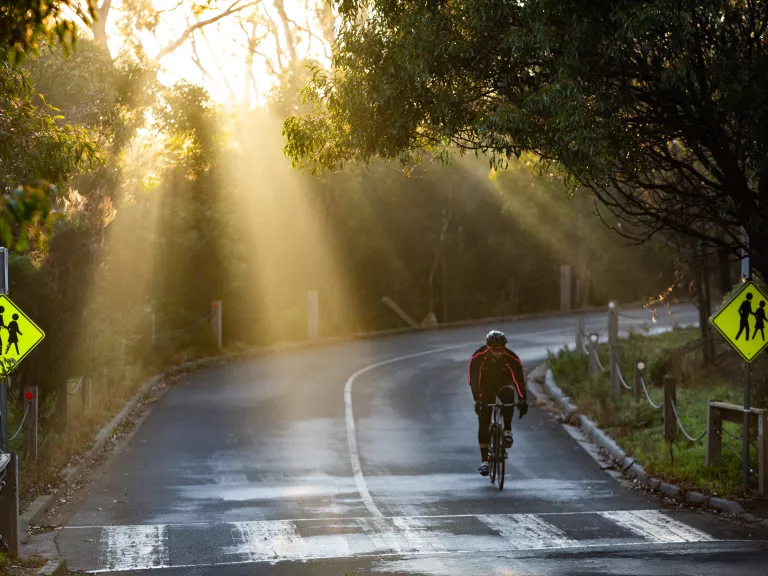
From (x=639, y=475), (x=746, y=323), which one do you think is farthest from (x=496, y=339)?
(x=746, y=323)

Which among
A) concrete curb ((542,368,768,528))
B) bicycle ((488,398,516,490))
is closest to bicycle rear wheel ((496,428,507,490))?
bicycle ((488,398,516,490))

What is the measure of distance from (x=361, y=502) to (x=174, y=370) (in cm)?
1644

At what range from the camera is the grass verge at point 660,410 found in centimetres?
1502

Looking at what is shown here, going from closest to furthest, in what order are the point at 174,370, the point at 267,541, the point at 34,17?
1. the point at 34,17
2. the point at 267,541
3. the point at 174,370

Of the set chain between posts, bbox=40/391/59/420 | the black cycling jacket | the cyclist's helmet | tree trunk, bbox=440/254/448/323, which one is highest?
tree trunk, bbox=440/254/448/323

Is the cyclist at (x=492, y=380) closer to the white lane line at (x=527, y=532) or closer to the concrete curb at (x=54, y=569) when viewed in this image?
the white lane line at (x=527, y=532)

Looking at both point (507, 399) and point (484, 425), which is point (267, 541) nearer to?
point (484, 425)

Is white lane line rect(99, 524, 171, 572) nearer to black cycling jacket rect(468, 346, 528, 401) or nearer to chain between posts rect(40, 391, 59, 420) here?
chain between posts rect(40, 391, 59, 420)

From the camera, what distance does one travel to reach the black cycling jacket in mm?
16000

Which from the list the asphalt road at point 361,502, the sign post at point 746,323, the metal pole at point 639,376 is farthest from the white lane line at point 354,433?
the metal pole at point 639,376

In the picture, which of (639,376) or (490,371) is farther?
(639,376)

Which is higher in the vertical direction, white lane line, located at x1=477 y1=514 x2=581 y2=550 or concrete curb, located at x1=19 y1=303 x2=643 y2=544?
concrete curb, located at x1=19 y1=303 x2=643 y2=544

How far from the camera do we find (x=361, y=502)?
14.2 meters

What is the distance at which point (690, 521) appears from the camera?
12.9m
